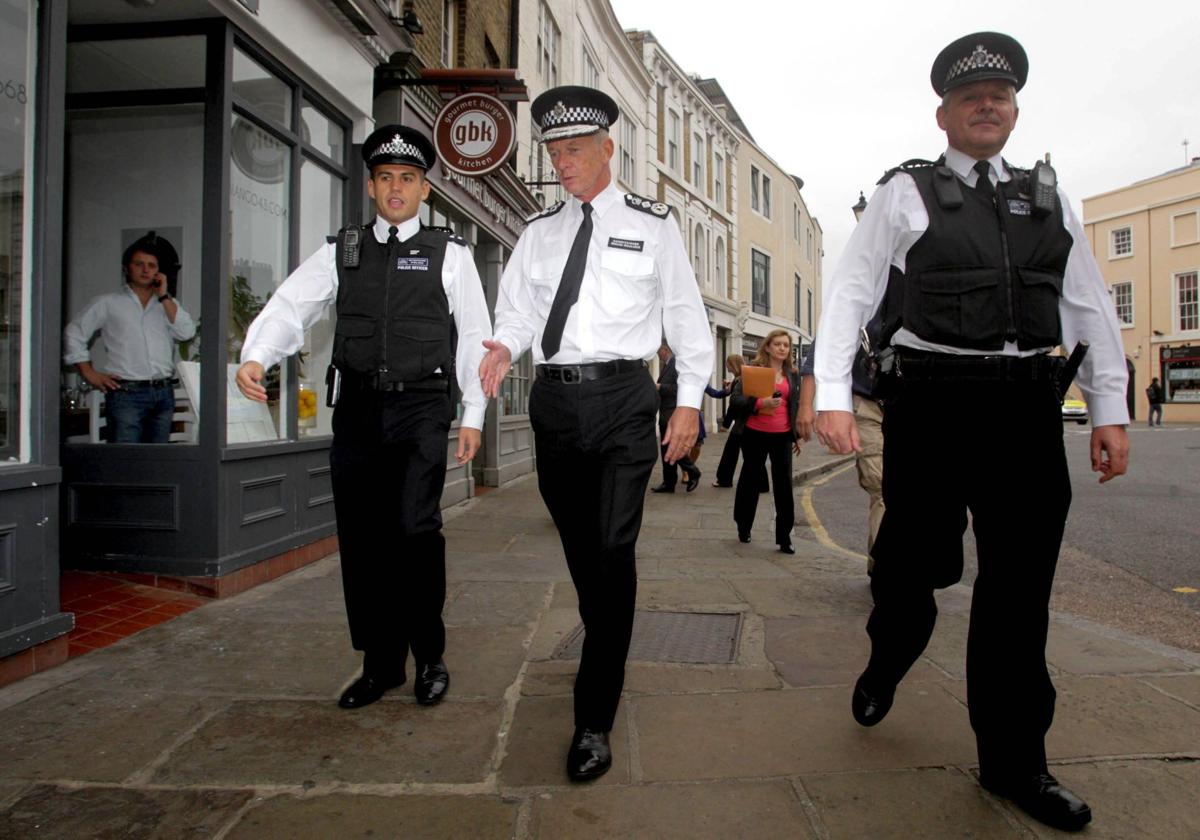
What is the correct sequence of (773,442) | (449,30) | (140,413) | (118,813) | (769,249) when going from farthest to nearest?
(769,249)
(449,30)
(773,442)
(140,413)
(118,813)

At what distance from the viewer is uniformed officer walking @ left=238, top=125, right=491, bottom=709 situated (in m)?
3.18

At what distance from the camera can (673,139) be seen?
2564 centimetres

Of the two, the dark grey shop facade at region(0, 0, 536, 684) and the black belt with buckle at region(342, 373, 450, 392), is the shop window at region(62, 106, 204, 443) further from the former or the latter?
the black belt with buckle at region(342, 373, 450, 392)

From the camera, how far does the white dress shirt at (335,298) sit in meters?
3.21

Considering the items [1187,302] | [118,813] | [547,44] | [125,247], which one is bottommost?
[118,813]

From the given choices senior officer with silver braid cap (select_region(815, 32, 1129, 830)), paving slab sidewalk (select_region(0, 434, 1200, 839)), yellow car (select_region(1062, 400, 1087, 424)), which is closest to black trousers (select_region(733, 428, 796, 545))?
paving slab sidewalk (select_region(0, 434, 1200, 839))

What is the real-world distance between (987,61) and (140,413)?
5.03 metres

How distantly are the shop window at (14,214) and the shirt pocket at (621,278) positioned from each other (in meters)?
2.60

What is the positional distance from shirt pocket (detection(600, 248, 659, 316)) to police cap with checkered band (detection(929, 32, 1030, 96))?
42.2 inches

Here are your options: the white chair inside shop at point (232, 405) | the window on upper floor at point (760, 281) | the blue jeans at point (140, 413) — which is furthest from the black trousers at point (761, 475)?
the window on upper floor at point (760, 281)

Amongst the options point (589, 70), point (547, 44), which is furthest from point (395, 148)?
point (589, 70)

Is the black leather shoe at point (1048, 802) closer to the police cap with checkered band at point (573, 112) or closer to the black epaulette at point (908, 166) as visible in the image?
the black epaulette at point (908, 166)

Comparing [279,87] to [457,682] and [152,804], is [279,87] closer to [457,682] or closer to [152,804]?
[457,682]

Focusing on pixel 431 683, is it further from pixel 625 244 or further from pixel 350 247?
pixel 625 244
